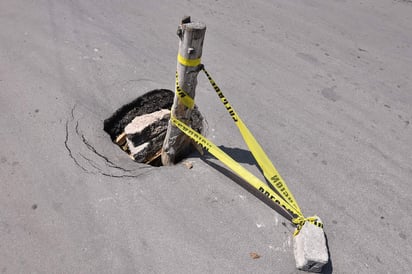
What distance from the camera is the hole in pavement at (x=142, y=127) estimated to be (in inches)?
154

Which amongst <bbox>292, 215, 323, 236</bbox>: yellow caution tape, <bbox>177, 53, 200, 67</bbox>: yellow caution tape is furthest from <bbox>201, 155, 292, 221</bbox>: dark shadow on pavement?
<bbox>177, 53, 200, 67</bbox>: yellow caution tape

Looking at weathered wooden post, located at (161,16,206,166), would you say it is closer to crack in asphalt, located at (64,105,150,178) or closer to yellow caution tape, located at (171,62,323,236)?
yellow caution tape, located at (171,62,323,236)

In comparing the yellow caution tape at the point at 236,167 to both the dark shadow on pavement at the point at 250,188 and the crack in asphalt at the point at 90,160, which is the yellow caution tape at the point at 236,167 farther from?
the crack in asphalt at the point at 90,160

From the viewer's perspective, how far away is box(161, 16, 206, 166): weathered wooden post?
2785 millimetres

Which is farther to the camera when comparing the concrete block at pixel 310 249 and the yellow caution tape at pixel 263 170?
Result: the yellow caution tape at pixel 263 170

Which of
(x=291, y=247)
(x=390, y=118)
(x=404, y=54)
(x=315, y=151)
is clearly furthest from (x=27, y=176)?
(x=404, y=54)

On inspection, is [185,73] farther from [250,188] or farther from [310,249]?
[310,249]

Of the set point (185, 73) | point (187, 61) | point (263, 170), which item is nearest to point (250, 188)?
point (263, 170)

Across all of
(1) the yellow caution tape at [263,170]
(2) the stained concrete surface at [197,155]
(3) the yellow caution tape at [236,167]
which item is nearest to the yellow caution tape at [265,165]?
(1) the yellow caution tape at [263,170]

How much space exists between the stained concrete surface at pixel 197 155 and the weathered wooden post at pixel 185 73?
222mm

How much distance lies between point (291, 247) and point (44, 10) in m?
6.42

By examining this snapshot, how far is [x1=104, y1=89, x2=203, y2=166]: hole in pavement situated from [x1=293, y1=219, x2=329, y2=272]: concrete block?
5.70 ft

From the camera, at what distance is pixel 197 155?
3.83 metres

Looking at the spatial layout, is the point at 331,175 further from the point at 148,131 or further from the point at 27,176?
the point at 27,176
